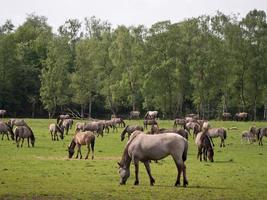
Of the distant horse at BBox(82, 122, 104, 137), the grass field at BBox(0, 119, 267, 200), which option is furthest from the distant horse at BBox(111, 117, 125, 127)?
the grass field at BBox(0, 119, 267, 200)

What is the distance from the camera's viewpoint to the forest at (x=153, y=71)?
277ft

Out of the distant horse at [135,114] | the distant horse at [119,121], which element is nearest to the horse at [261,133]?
the distant horse at [119,121]

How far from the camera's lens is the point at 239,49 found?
8406 centimetres

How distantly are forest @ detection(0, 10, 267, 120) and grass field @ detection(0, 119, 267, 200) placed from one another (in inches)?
1856

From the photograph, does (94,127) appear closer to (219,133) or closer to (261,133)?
(219,133)

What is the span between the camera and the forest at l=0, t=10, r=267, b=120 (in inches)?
3319

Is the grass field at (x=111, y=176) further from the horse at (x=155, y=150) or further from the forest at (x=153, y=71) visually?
the forest at (x=153, y=71)

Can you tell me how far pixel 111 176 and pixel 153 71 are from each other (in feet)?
208

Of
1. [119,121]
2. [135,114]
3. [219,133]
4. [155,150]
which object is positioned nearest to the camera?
[155,150]

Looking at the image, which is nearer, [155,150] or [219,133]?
[155,150]

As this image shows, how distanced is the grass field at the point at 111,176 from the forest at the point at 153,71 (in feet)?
155

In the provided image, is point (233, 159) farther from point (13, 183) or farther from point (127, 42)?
point (127, 42)

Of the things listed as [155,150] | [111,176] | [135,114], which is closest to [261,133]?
[111,176]

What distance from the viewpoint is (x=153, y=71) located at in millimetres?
86438
